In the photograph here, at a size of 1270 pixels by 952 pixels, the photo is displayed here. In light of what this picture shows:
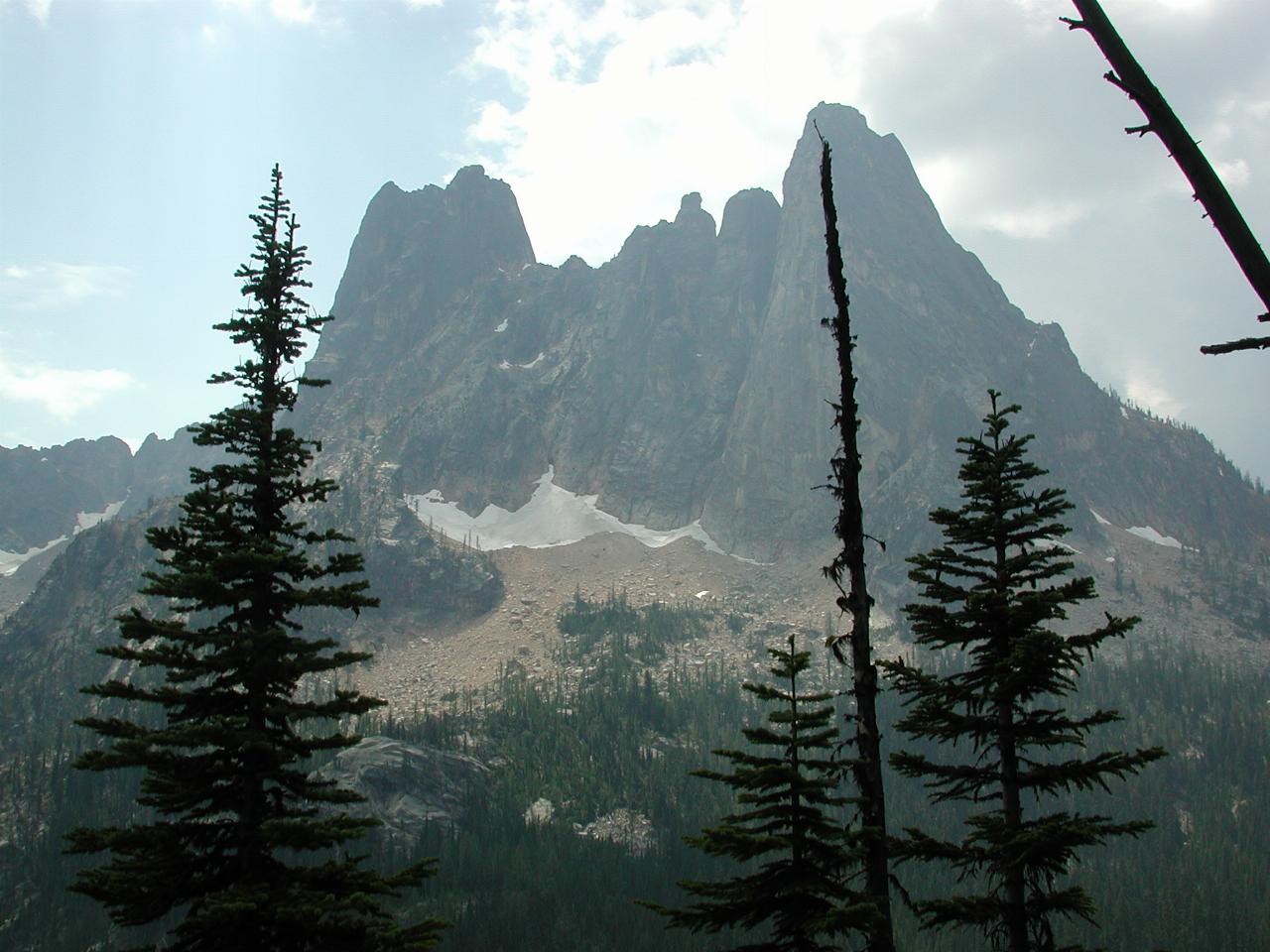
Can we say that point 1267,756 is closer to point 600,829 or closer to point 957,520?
point 600,829

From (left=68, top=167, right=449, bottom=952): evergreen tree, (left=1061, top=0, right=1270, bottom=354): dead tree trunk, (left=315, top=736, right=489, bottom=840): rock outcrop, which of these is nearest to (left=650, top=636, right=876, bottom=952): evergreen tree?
(left=68, top=167, right=449, bottom=952): evergreen tree

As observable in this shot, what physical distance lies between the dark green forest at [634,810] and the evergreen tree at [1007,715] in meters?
77.7

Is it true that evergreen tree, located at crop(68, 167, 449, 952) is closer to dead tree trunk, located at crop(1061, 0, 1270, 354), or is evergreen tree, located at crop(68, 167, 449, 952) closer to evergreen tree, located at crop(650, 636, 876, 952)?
evergreen tree, located at crop(650, 636, 876, 952)

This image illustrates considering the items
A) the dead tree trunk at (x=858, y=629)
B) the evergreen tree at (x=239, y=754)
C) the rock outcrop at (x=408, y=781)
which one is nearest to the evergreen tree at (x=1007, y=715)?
the dead tree trunk at (x=858, y=629)

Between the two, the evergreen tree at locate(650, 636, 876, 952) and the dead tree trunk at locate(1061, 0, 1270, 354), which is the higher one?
the dead tree trunk at locate(1061, 0, 1270, 354)

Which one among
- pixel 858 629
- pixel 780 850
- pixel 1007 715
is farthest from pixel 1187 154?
pixel 1007 715

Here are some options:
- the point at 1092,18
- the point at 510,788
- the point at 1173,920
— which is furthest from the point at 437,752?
the point at 1092,18

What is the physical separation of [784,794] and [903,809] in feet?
479

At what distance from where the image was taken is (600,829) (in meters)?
145

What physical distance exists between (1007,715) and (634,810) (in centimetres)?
14064

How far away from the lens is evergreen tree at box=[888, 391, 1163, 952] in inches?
666

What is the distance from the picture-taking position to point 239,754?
1808 centimetres

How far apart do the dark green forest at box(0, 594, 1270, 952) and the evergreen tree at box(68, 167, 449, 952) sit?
78.5 meters

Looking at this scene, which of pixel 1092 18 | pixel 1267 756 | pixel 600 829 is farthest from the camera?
pixel 1267 756
